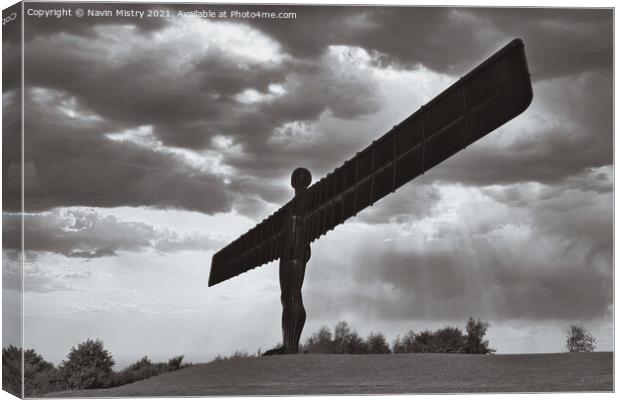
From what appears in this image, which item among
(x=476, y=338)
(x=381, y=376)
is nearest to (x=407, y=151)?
(x=381, y=376)

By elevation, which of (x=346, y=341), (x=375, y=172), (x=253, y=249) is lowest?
(x=346, y=341)

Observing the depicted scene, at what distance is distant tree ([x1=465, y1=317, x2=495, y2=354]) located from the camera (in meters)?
19.1

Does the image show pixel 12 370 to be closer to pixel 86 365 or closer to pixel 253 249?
pixel 86 365

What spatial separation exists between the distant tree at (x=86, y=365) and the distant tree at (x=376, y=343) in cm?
518

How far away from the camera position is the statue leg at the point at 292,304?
19.1 metres

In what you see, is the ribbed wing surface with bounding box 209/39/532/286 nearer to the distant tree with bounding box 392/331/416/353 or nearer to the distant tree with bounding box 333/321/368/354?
the distant tree with bounding box 333/321/368/354

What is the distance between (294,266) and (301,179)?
1.78 metres

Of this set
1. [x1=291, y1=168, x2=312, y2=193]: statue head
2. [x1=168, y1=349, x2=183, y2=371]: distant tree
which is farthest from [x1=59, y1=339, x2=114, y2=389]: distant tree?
[x1=291, y1=168, x2=312, y2=193]: statue head

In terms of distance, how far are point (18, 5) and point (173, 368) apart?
293 inches

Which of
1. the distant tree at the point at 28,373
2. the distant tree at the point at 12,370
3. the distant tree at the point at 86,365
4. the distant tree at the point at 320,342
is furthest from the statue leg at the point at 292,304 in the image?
the distant tree at the point at 12,370

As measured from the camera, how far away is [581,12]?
18031 mm

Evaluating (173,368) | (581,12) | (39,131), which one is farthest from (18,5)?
(581,12)

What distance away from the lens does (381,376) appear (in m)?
17.7

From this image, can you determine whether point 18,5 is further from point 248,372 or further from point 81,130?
point 248,372
